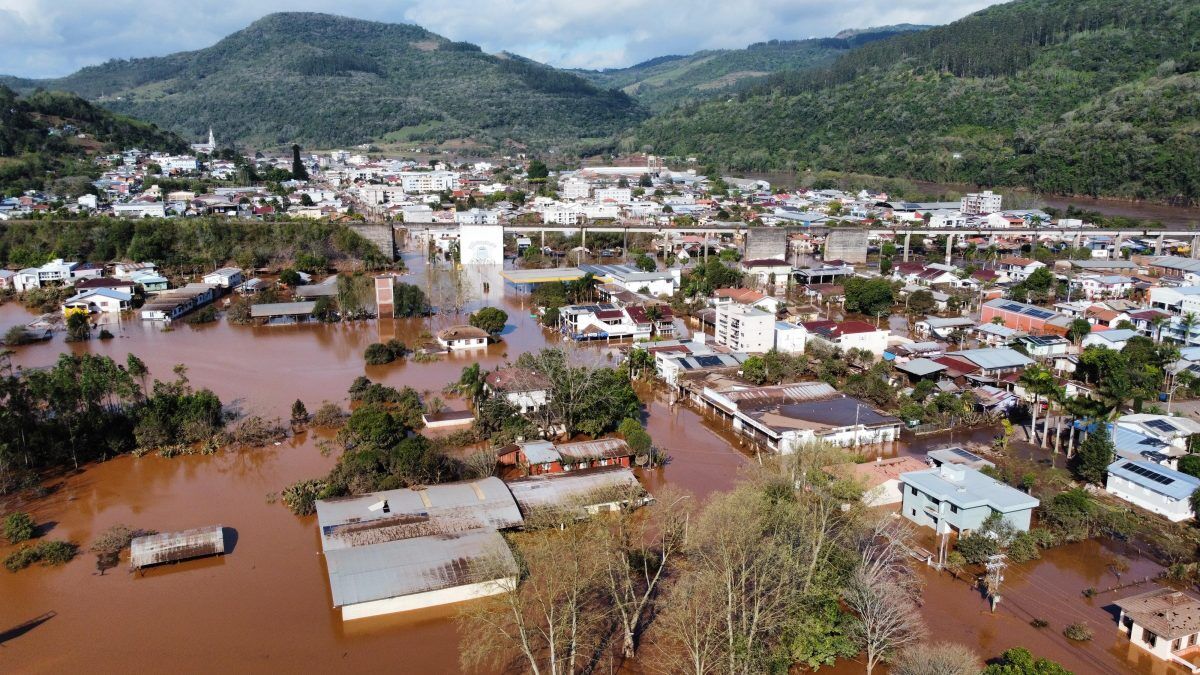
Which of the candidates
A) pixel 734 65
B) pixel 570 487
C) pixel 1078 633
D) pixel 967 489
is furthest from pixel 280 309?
pixel 734 65

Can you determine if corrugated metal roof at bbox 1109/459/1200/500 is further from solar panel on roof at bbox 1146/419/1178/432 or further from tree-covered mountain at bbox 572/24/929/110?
tree-covered mountain at bbox 572/24/929/110

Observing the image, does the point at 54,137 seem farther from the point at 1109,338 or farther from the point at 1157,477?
the point at 1157,477

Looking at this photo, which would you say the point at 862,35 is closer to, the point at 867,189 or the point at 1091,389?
the point at 867,189

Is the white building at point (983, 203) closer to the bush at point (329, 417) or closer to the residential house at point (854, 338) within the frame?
the residential house at point (854, 338)

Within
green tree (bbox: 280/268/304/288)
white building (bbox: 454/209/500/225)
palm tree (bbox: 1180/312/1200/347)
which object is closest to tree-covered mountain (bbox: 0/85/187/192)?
white building (bbox: 454/209/500/225)

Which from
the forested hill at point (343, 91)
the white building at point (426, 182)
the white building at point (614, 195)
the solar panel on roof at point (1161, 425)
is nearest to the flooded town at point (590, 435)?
the solar panel on roof at point (1161, 425)

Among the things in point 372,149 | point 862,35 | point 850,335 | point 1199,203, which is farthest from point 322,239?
point 862,35
